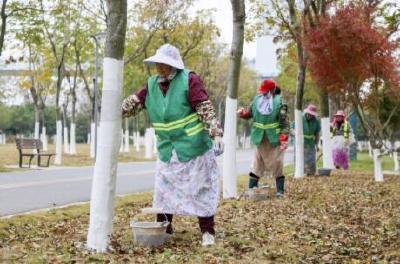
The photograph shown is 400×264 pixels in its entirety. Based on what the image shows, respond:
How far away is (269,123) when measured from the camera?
1165cm

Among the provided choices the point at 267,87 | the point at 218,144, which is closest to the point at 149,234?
the point at 218,144

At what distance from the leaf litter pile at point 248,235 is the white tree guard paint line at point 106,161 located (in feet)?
0.72

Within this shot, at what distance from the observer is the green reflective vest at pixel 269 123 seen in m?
11.6

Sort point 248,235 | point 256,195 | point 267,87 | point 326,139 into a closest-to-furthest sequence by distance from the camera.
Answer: point 248,235 → point 256,195 → point 267,87 → point 326,139

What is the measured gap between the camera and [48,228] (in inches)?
332

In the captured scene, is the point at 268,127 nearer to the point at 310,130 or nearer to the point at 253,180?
the point at 253,180

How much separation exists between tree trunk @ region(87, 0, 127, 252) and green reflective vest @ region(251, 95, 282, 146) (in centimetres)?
537

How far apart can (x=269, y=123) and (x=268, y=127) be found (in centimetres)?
8

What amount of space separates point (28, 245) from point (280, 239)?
9.03 ft

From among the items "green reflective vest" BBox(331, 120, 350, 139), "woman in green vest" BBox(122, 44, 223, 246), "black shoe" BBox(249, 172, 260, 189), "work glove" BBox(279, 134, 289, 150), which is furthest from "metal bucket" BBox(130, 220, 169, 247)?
"green reflective vest" BBox(331, 120, 350, 139)

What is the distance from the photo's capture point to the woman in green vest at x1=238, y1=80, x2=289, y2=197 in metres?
11.6

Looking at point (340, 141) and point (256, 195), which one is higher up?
point (340, 141)

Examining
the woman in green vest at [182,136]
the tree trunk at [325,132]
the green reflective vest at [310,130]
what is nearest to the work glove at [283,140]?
the woman in green vest at [182,136]

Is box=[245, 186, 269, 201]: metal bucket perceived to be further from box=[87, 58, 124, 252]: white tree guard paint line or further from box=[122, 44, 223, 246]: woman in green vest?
box=[87, 58, 124, 252]: white tree guard paint line
